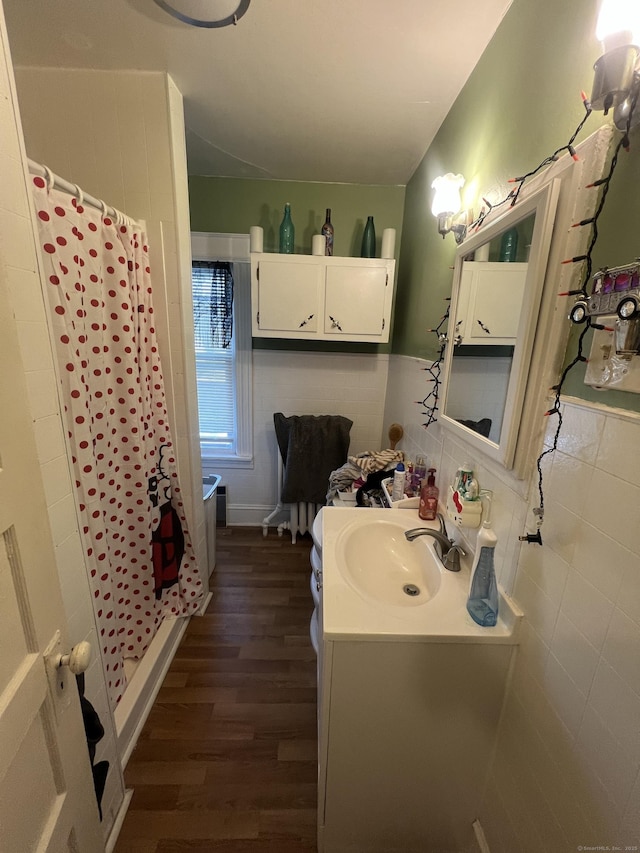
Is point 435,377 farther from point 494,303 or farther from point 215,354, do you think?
point 215,354

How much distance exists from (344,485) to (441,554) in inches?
36.2

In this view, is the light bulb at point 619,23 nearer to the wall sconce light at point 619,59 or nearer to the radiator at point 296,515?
the wall sconce light at point 619,59

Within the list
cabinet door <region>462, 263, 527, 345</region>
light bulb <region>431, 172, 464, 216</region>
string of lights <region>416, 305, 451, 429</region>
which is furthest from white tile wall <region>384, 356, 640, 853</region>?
light bulb <region>431, 172, 464, 216</region>

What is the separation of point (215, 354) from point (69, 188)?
1497 mm

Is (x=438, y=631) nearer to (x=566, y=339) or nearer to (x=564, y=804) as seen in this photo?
(x=564, y=804)

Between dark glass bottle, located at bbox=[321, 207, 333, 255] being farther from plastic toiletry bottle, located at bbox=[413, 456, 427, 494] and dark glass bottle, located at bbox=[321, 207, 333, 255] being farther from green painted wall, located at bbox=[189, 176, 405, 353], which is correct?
plastic toiletry bottle, located at bbox=[413, 456, 427, 494]

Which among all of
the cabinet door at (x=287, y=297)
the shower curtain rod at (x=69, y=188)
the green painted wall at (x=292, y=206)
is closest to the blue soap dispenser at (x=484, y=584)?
the shower curtain rod at (x=69, y=188)

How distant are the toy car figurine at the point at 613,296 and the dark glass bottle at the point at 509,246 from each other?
329mm

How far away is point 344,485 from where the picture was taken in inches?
81.1

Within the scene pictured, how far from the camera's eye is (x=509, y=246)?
95cm

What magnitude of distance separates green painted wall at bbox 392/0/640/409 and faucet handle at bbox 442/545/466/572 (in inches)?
25.3

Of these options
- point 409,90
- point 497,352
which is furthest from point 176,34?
point 497,352

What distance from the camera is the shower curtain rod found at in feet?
3.06

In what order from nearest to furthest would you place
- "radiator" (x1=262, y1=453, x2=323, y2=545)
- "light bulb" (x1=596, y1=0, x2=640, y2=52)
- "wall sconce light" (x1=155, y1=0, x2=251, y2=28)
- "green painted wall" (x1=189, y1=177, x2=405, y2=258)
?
"light bulb" (x1=596, y1=0, x2=640, y2=52)
"wall sconce light" (x1=155, y1=0, x2=251, y2=28)
"green painted wall" (x1=189, y1=177, x2=405, y2=258)
"radiator" (x1=262, y1=453, x2=323, y2=545)
